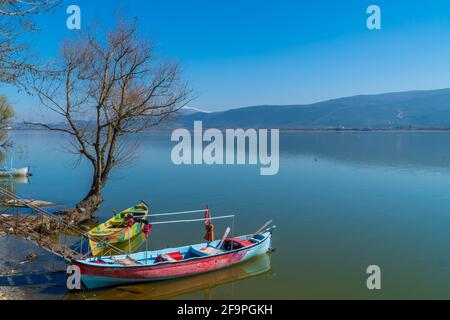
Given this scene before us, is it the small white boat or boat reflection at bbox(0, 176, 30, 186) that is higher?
the small white boat

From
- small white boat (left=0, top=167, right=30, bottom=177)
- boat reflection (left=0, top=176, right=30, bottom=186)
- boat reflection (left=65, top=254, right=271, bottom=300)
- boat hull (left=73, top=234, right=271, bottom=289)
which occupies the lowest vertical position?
boat reflection (left=65, top=254, right=271, bottom=300)

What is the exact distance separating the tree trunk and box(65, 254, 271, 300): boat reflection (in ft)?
36.4

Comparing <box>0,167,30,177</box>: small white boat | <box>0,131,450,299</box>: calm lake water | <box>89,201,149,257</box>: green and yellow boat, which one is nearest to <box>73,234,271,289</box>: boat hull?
<box>0,131,450,299</box>: calm lake water

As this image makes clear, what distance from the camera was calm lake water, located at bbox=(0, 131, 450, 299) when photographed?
17.2 metres

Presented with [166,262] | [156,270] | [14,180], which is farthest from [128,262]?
[14,180]

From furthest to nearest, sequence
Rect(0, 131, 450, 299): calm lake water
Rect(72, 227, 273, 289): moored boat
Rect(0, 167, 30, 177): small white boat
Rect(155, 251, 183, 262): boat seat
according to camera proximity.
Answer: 1. Rect(0, 167, 30, 177): small white boat
2. Rect(155, 251, 183, 262): boat seat
3. Rect(0, 131, 450, 299): calm lake water
4. Rect(72, 227, 273, 289): moored boat

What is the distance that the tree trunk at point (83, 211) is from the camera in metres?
26.5

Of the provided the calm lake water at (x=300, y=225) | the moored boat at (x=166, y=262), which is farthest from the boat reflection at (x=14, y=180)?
the moored boat at (x=166, y=262)

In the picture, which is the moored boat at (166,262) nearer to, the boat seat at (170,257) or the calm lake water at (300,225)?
the boat seat at (170,257)

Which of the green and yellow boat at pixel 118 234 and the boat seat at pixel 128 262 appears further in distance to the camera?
the green and yellow boat at pixel 118 234

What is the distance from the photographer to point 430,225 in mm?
27266

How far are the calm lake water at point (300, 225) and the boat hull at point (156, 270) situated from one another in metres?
0.37

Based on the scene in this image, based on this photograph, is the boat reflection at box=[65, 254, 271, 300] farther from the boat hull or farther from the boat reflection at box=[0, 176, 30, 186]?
the boat reflection at box=[0, 176, 30, 186]

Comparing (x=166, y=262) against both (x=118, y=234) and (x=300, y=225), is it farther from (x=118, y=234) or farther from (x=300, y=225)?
(x=300, y=225)
